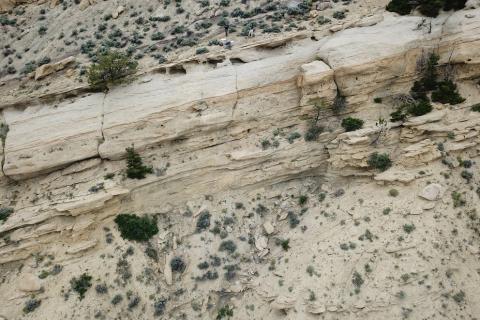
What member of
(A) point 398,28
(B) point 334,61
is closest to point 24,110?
(B) point 334,61

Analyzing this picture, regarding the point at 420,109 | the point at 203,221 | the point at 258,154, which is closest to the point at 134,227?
the point at 203,221

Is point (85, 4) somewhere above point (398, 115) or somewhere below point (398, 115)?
above

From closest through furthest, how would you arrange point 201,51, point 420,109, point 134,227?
point 134,227, point 420,109, point 201,51

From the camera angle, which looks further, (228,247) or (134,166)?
(228,247)

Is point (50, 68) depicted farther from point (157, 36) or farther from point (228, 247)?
point (228, 247)

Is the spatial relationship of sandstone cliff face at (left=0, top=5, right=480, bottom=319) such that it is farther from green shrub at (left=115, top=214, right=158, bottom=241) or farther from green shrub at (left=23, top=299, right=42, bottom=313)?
green shrub at (left=23, top=299, right=42, bottom=313)

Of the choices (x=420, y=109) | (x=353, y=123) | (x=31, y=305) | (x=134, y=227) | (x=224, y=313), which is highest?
(x=420, y=109)

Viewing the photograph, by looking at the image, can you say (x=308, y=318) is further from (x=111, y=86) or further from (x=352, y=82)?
(x=111, y=86)
